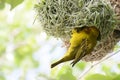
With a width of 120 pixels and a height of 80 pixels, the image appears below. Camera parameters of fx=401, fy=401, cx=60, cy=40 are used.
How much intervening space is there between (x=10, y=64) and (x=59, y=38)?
249 centimetres

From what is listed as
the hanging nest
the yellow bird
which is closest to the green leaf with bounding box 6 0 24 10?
the hanging nest

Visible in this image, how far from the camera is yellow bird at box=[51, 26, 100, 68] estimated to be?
135 centimetres

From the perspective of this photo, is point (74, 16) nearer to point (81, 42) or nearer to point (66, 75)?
point (81, 42)

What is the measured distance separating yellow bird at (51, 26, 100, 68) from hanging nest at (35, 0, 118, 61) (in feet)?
0.08

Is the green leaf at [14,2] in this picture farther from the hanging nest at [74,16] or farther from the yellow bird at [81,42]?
the yellow bird at [81,42]

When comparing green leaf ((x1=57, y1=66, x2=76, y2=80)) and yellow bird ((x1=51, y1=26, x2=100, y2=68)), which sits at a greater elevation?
yellow bird ((x1=51, y1=26, x2=100, y2=68))

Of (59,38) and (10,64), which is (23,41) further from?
(59,38)

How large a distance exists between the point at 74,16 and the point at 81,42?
126 millimetres

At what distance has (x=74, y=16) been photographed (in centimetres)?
147

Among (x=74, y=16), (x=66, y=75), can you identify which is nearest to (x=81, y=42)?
(x=74, y=16)

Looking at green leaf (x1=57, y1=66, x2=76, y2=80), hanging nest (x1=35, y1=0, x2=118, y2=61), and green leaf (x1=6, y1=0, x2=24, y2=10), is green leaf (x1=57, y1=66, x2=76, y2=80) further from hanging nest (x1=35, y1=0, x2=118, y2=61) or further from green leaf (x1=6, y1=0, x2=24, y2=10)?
green leaf (x1=6, y1=0, x2=24, y2=10)

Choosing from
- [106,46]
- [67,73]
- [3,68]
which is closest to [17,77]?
[3,68]

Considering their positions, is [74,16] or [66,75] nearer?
[74,16]

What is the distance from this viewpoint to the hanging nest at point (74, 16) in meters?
1.47
